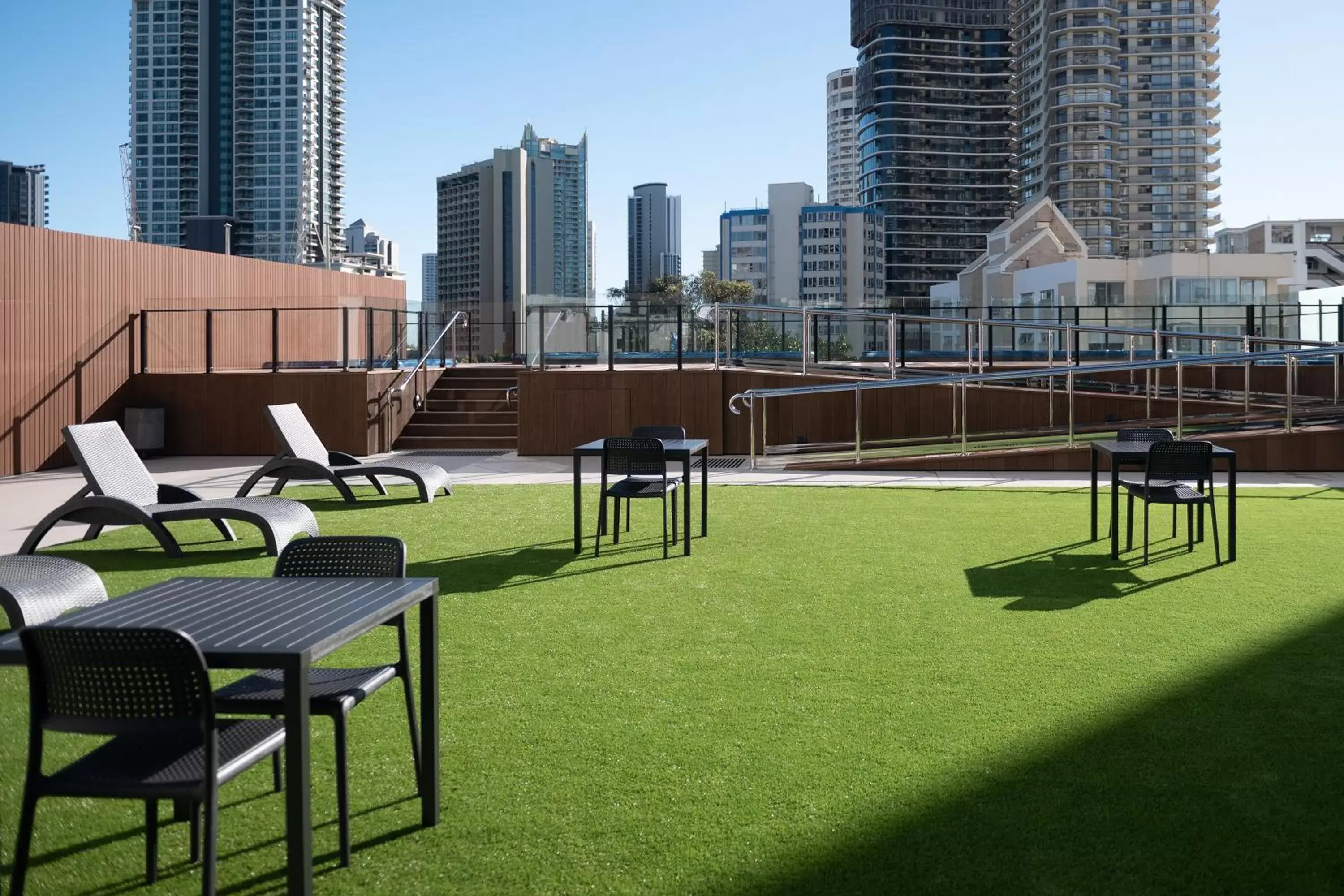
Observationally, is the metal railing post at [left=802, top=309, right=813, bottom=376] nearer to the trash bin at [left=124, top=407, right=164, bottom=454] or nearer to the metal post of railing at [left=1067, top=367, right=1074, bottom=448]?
the metal post of railing at [left=1067, top=367, right=1074, bottom=448]

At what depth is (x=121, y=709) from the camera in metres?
3.09

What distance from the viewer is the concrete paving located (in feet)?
45.8

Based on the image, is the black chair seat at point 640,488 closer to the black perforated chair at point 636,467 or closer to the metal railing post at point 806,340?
the black perforated chair at point 636,467

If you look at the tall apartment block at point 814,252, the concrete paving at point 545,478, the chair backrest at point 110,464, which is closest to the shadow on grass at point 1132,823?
the chair backrest at point 110,464

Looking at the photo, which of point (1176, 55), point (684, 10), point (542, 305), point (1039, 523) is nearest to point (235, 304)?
point (542, 305)

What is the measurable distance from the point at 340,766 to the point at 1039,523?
8382 millimetres

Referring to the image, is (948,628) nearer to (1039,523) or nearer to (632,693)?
(632,693)

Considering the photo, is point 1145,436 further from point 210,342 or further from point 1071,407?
point 210,342

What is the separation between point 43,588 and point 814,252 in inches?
5992

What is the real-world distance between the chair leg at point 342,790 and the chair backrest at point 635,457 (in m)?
5.62

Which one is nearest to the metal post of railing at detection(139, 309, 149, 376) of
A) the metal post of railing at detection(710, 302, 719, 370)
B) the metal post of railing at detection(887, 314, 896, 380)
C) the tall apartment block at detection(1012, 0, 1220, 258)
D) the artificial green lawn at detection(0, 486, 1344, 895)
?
the metal post of railing at detection(710, 302, 719, 370)

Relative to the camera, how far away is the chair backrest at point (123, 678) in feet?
9.89

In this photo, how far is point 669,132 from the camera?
77812 millimetres

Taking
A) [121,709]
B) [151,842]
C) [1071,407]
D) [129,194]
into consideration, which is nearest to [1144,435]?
[1071,407]
